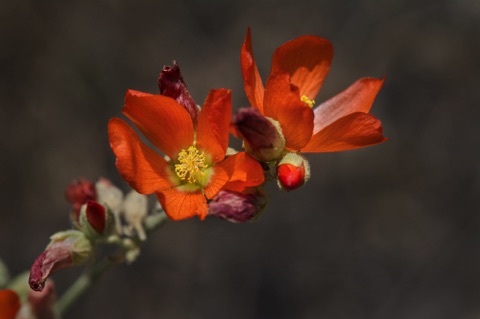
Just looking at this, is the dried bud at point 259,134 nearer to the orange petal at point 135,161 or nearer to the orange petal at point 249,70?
the orange petal at point 249,70

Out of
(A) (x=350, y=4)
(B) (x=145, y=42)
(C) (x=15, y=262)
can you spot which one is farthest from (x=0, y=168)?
(A) (x=350, y=4)

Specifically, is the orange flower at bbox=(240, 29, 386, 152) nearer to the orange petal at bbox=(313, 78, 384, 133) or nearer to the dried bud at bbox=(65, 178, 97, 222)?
the orange petal at bbox=(313, 78, 384, 133)

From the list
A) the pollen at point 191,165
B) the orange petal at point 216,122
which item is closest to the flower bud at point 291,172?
the orange petal at point 216,122

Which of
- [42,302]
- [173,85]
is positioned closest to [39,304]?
[42,302]

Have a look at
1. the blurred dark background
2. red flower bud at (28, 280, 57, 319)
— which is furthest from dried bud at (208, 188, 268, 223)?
the blurred dark background

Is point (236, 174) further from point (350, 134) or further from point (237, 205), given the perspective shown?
point (350, 134)

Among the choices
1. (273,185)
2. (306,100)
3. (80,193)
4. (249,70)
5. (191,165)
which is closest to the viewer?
(249,70)
